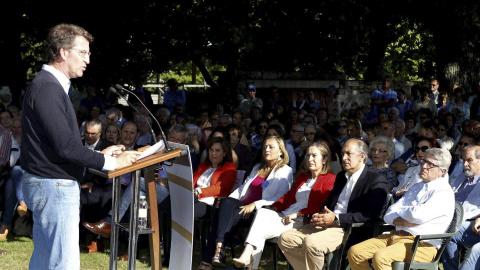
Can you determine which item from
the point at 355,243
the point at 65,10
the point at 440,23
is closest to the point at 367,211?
the point at 355,243

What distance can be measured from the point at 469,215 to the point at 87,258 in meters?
3.75

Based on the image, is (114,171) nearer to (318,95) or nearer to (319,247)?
(319,247)

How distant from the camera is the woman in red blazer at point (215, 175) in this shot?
23.7ft

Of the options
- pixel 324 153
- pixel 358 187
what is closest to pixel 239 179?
pixel 324 153

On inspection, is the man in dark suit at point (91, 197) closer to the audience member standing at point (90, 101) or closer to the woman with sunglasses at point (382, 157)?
the woman with sunglasses at point (382, 157)

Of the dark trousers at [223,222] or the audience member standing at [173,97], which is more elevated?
the audience member standing at [173,97]

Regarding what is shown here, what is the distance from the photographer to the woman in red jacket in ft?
20.1

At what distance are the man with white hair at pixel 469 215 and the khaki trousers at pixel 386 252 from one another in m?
0.32

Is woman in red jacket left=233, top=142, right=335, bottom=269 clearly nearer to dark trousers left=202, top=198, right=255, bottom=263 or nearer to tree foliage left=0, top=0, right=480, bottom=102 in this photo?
dark trousers left=202, top=198, right=255, bottom=263

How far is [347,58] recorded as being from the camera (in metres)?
20.8

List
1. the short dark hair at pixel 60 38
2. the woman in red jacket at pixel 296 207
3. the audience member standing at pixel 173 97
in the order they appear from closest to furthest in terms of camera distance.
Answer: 1. the short dark hair at pixel 60 38
2. the woman in red jacket at pixel 296 207
3. the audience member standing at pixel 173 97

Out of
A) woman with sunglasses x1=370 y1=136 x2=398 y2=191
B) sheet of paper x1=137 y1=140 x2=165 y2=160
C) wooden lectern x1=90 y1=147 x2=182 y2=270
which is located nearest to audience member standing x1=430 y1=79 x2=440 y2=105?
woman with sunglasses x1=370 y1=136 x2=398 y2=191

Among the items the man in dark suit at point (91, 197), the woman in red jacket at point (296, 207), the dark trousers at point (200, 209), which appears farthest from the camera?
the man in dark suit at point (91, 197)

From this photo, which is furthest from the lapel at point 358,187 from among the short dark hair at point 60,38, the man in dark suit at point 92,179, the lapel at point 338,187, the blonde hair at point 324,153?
the man in dark suit at point 92,179
